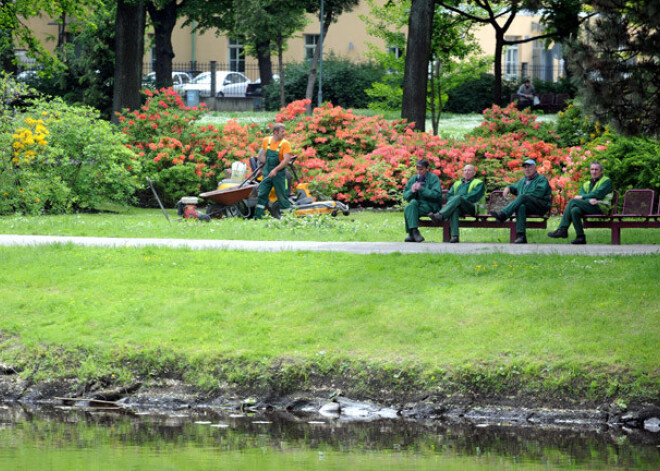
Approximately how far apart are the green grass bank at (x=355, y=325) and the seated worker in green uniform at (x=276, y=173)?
5.73 m

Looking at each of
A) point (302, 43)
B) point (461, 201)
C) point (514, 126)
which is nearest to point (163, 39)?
point (514, 126)

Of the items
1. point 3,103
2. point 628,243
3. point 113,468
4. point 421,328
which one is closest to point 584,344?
point 421,328

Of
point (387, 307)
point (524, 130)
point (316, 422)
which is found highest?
point (524, 130)

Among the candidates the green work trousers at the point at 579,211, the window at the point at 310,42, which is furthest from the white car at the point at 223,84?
the green work trousers at the point at 579,211

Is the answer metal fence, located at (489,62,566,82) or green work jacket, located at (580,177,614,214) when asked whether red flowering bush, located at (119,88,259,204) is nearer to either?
green work jacket, located at (580,177,614,214)

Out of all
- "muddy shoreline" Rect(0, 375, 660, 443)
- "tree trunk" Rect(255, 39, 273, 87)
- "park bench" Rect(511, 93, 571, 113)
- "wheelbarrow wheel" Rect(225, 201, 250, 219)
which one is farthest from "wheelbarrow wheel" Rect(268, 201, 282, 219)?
"tree trunk" Rect(255, 39, 273, 87)

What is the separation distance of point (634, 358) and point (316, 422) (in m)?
2.88

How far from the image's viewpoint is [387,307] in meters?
11.7

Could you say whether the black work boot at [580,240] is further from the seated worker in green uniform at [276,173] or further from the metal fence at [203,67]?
the metal fence at [203,67]

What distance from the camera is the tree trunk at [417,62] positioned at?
1038 inches

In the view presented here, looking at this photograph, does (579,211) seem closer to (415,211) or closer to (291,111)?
(415,211)

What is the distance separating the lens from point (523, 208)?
15562 millimetres

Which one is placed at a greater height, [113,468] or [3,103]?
[3,103]

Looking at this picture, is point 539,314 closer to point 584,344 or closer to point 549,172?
point 584,344
